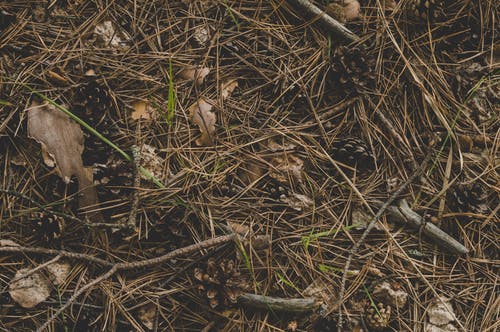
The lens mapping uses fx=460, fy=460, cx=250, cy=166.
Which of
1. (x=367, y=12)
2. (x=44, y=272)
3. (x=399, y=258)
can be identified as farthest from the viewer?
(x=367, y=12)

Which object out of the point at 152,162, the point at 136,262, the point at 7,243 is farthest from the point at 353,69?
the point at 7,243

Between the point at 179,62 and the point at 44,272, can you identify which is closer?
the point at 44,272

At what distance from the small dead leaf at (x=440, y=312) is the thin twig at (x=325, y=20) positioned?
129 centimetres

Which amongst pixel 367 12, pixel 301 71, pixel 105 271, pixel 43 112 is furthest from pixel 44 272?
pixel 367 12

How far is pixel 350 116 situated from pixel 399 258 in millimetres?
705

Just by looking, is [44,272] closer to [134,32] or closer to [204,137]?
[204,137]

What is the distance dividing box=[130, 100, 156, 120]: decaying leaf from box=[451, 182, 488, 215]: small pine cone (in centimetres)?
146

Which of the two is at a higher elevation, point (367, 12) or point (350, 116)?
point (367, 12)

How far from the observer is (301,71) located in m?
2.23

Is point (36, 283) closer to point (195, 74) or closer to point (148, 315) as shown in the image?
point (148, 315)

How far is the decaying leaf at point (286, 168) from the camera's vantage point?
2.14 metres

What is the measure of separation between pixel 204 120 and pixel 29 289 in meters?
1.05

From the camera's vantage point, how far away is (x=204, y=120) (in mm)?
2123

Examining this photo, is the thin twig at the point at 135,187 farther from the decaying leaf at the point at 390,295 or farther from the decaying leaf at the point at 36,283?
the decaying leaf at the point at 390,295
